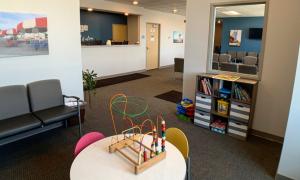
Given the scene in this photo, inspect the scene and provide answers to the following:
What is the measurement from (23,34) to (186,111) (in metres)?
3.08

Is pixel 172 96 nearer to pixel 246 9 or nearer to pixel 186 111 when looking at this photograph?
pixel 186 111

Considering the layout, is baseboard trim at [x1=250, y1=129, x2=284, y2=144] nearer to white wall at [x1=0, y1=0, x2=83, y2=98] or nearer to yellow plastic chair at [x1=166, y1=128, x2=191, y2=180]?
yellow plastic chair at [x1=166, y1=128, x2=191, y2=180]

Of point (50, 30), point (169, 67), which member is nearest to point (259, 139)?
point (50, 30)

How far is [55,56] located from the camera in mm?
3744

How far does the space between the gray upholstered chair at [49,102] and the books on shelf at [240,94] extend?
2502mm

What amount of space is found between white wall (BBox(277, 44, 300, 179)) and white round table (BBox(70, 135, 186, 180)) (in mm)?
1370

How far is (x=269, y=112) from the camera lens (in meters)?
3.39

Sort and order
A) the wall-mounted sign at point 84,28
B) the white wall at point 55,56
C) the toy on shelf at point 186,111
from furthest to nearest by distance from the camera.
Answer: the wall-mounted sign at point 84,28 < the toy on shelf at point 186,111 < the white wall at point 55,56

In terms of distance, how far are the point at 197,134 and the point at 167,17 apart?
25.9 feet

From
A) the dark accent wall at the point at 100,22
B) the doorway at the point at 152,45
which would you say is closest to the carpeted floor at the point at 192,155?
the dark accent wall at the point at 100,22

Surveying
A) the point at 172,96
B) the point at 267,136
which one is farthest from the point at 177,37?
the point at 267,136

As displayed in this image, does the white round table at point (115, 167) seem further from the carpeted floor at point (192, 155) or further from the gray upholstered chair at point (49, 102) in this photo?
the gray upholstered chair at point (49, 102)

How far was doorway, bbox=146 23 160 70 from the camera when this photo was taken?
31.3 ft

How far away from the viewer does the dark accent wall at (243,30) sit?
9.69 metres
